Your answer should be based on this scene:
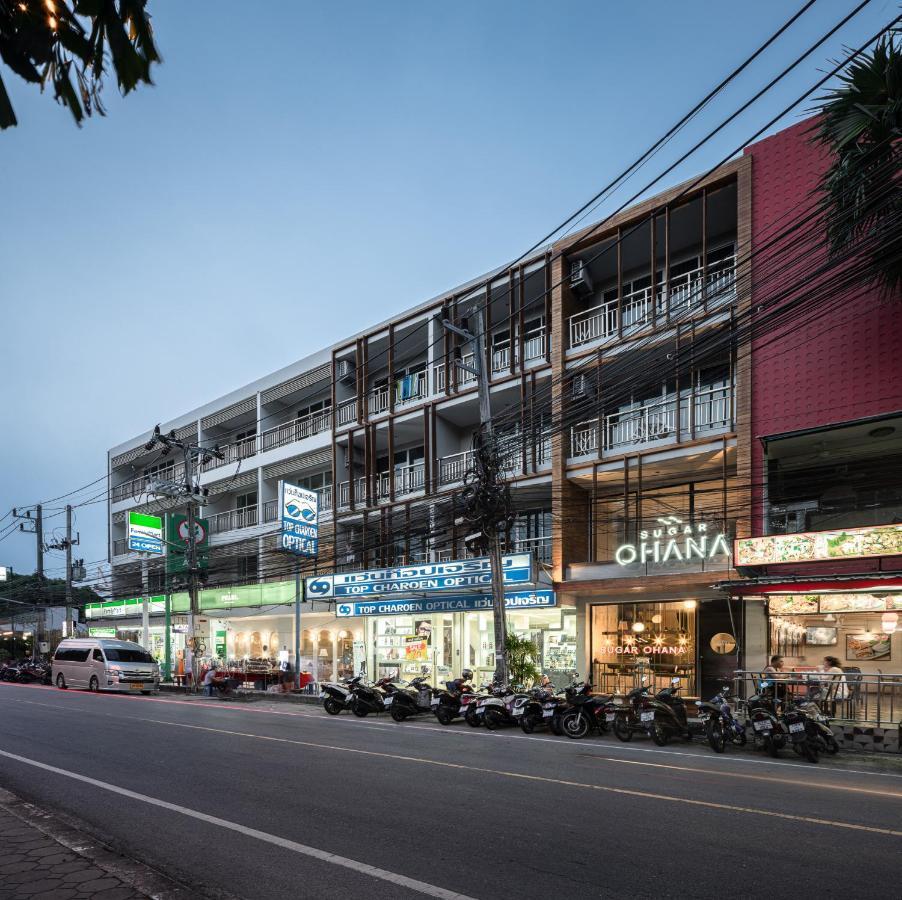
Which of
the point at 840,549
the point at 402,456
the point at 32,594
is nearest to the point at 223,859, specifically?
the point at 840,549

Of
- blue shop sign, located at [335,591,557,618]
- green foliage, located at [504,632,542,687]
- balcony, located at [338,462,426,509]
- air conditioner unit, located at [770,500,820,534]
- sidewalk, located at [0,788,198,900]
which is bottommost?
green foliage, located at [504,632,542,687]

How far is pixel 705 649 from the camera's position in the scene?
2133 cm

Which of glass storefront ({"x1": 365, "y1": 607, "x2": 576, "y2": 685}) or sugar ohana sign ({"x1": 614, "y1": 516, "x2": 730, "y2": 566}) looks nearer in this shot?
sugar ohana sign ({"x1": 614, "y1": 516, "x2": 730, "y2": 566})

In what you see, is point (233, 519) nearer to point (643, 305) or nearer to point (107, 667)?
point (107, 667)

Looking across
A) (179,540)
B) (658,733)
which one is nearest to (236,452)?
(179,540)

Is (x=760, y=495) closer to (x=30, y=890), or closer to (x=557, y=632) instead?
(x=557, y=632)

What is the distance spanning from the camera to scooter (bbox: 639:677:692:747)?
14859 millimetres

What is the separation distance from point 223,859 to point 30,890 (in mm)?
1452

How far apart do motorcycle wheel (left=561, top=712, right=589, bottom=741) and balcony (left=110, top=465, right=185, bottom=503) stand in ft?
110

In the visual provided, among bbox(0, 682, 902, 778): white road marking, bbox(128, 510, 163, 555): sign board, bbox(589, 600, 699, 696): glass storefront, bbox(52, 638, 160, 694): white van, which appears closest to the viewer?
bbox(0, 682, 902, 778): white road marking

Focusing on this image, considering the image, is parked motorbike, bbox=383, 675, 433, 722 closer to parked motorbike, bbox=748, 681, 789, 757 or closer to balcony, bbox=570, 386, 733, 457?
balcony, bbox=570, 386, 733, 457

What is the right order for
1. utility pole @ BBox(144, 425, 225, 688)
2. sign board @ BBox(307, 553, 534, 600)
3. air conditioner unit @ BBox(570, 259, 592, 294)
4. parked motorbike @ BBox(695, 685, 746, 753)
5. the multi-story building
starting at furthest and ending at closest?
utility pole @ BBox(144, 425, 225, 688), air conditioner unit @ BBox(570, 259, 592, 294), sign board @ BBox(307, 553, 534, 600), the multi-story building, parked motorbike @ BBox(695, 685, 746, 753)

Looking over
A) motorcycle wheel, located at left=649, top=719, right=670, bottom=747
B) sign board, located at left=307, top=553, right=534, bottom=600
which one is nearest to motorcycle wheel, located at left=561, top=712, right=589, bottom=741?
motorcycle wheel, located at left=649, top=719, right=670, bottom=747

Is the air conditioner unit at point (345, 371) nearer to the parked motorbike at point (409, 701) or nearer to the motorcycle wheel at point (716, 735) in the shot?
the parked motorbike at point (409, 701)
